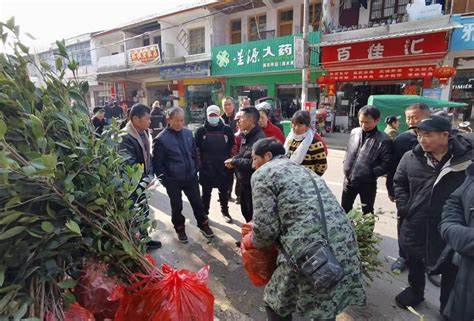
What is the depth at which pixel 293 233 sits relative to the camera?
152cm

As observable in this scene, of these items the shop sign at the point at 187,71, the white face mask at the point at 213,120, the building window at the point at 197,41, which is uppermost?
the building window at the point at 197,41

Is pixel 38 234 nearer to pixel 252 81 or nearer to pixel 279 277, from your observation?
pixel 279 277

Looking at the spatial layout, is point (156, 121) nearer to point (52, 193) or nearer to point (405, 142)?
point (405, 142)

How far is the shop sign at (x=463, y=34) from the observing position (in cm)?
776

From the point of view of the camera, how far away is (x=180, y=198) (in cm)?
341

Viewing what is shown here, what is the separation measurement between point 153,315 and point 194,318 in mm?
177

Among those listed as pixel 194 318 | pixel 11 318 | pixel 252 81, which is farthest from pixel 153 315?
pixel 252 81

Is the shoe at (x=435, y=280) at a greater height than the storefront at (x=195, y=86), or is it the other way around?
the storefront at (x=195, y=86)

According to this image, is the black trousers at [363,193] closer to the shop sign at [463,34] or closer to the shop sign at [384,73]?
the shop sign at [463,34]

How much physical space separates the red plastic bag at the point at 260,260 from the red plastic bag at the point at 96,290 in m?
0.77

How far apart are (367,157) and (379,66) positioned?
8341 mm

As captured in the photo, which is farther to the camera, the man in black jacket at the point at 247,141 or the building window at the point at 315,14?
the building window at the point at 315,14

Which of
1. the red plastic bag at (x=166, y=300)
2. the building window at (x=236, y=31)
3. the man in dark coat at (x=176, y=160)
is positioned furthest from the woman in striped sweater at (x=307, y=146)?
the building window at (x=236, y=31)

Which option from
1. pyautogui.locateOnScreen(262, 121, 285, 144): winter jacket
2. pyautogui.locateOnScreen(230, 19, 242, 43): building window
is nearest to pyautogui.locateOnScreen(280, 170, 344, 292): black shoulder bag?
pyautogui.locateOnScreen(262, 121, 285, 144): winter jacket
